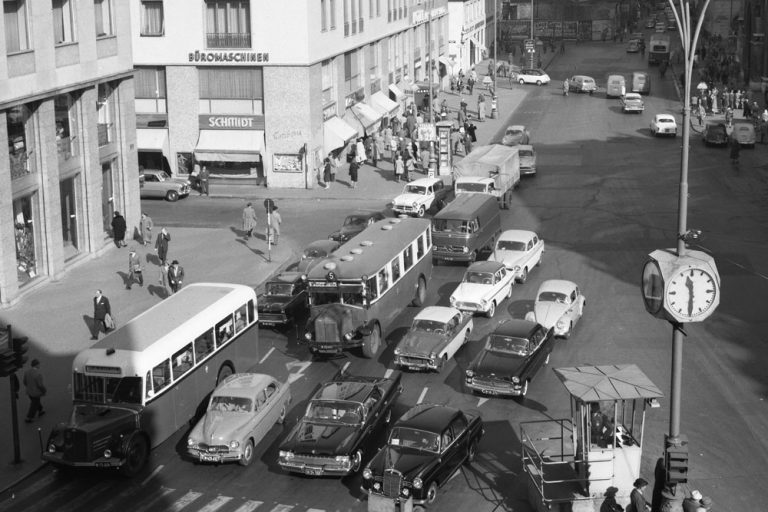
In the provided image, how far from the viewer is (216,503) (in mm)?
24109

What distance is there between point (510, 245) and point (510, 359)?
11880mm

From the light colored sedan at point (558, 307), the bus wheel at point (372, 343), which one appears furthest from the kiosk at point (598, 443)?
the light colored sedan at point (558, 307)

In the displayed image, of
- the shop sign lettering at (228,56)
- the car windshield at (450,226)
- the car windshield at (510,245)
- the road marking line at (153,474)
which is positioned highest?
the shop sign lettering at (228,56)

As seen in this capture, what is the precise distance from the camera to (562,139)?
247 feet

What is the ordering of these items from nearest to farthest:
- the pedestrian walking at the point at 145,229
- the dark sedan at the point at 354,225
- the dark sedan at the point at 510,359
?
the dark sedan at the point at 510,359 < the dark sedan at the point at 354,225 < the pedestrian walking at the point at 145,229

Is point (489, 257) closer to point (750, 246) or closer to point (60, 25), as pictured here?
point (750, 246)

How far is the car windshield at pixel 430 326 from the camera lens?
1280 inches

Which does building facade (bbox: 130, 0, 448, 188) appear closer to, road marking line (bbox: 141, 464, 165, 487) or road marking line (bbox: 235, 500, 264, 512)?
road marking line (bbox: 141, 464, 165, 487)

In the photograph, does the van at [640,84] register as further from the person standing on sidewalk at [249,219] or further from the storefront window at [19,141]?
the storefront window at [19,141]

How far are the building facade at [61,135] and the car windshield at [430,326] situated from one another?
14934mm

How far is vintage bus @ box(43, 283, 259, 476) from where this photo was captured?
2520 cm

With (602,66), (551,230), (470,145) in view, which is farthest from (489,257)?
(602,66)

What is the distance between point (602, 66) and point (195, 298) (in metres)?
96.3

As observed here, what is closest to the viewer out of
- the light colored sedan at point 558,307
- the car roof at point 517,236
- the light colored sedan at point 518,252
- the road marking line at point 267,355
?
the road marking line at point 267,355
